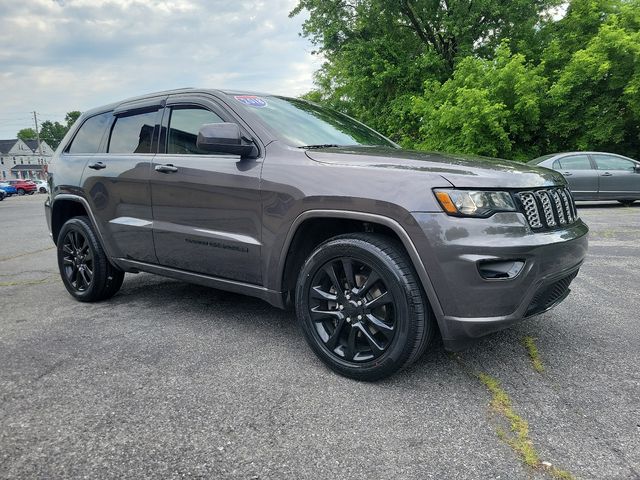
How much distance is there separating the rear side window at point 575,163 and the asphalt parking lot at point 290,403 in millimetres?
9136

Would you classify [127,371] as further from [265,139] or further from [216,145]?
[265,139]

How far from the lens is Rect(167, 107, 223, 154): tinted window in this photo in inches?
139

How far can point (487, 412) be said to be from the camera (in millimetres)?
2359

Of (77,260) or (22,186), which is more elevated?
(77,260)

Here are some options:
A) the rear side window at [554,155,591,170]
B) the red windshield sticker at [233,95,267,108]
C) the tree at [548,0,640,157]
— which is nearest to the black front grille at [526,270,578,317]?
the red windshield sticker at [233,95,267,108]

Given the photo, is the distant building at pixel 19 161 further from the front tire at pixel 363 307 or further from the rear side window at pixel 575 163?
the front tire at pixel 363 307

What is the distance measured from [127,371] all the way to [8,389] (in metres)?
0.61

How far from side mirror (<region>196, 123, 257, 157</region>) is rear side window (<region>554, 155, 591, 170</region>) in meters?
11.2

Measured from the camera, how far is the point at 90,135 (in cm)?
453

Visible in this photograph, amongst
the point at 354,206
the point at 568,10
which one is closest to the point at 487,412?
the point at 354,206

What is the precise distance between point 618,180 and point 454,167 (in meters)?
11.4

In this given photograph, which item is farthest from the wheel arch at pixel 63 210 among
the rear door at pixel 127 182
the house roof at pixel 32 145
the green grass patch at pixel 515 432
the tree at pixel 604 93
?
the house roof at pixel 32 145

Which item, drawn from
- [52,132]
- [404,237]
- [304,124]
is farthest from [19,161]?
[404,237]

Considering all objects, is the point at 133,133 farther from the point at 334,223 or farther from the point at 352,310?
the point at 352,310
